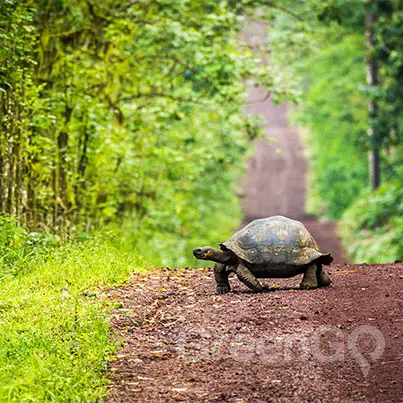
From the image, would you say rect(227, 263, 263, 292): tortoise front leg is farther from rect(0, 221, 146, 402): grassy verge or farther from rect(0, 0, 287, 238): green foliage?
rect(0, 0, 287, 238): green foliage

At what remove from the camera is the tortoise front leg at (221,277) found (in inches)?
357

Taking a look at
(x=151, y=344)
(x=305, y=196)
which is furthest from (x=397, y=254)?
(x=305, y=196)

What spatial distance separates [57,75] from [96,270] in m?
5.52

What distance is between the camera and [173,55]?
1619 cm

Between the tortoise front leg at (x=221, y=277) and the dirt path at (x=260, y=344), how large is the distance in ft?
0.41

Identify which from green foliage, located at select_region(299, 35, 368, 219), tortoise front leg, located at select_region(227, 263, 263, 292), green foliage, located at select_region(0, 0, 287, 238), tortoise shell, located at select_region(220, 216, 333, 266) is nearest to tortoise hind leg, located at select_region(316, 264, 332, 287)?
tortoise shell, located at select_region(220, 216, 333, 266)

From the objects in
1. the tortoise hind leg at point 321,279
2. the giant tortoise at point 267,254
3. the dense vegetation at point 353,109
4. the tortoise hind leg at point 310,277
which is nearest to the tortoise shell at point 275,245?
the giant tortoise at point 267,254

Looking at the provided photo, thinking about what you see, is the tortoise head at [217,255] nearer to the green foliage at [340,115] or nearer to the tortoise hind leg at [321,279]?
the tortoise hind leg at [321,279]

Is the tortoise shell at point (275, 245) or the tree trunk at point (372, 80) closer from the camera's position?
the tortoise shell at point (275, 245)

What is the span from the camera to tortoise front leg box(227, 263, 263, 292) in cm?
891

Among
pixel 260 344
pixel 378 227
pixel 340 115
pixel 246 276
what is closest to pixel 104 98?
pixel 246 276

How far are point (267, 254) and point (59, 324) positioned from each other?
93.3 inches

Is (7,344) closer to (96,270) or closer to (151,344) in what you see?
Answer: (151,344)

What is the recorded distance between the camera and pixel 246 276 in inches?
351
